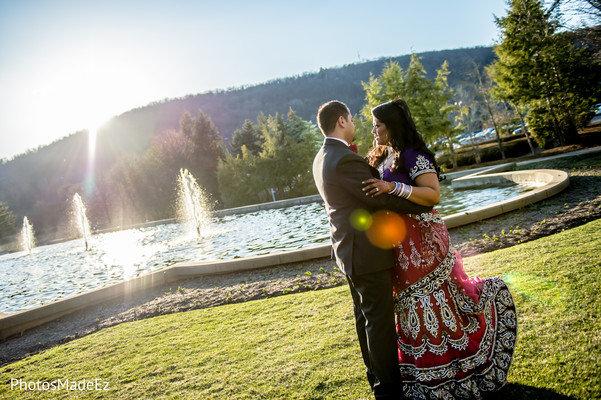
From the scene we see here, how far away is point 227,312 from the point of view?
5.59m

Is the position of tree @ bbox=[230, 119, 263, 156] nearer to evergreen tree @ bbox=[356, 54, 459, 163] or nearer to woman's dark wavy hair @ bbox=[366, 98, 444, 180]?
evergreen tree @ bbox=[356, 54, 459, 163]

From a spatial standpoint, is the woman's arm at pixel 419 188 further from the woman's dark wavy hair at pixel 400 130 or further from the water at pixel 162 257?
the water at pixel 162 257

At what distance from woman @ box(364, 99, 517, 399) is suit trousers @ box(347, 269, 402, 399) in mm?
163

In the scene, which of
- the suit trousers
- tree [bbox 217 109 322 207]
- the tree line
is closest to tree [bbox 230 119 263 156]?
the tree line

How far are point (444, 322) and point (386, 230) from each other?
0.75m

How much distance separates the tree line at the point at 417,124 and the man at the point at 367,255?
2193 centimetres

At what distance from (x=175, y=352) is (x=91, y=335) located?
2.44m

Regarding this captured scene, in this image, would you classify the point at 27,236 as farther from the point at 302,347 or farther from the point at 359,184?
the point at 359,184

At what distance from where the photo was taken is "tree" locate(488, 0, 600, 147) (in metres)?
21.4

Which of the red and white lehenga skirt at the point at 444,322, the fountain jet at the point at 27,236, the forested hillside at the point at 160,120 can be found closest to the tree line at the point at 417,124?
the fountain jet at the point at 27,236

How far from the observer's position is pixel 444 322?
2492mm

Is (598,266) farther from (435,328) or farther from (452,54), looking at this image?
(452,54)

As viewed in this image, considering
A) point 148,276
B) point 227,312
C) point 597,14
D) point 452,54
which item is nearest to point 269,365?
point 227,312

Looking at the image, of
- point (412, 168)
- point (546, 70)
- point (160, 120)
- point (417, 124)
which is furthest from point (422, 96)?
point (160, 120)
